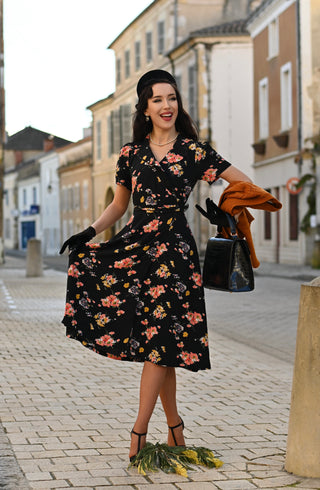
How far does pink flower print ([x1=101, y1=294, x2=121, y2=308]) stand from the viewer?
472cm

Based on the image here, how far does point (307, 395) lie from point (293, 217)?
87.3 feet

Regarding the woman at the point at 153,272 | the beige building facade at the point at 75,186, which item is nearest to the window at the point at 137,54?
the beige building facade at the point at 75,186

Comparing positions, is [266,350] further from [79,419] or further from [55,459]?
[55,459]

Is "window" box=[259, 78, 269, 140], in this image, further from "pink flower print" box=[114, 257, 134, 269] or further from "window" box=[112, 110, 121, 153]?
"pink flower print" box=[114, 257, 134, 269]

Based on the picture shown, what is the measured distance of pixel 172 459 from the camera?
457 centimetres

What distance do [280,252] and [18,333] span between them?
71.7 ft

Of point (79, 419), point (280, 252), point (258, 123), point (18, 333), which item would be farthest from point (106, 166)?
point (79, 419)

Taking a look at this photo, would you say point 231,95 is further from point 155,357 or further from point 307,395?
point 307,395

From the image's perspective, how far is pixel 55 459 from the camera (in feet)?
15.7

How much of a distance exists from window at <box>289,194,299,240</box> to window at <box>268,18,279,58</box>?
5.08 m

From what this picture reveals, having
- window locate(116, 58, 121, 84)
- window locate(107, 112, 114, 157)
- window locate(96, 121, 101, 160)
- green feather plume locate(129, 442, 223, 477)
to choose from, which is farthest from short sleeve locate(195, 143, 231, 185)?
window locate(96, 121, 101, 160)

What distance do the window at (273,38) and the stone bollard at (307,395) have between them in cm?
2871

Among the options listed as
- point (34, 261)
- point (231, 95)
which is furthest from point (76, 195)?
point (34, 261)

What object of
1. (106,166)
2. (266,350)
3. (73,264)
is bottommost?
(266,350)
